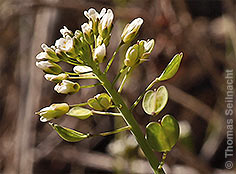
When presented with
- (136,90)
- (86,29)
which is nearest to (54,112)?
(86,29)

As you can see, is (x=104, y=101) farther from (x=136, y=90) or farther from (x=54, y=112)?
(x=136, y=90)

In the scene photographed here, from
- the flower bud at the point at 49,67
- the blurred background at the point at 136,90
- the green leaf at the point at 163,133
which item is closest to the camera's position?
the green leaf at the point at 163,133

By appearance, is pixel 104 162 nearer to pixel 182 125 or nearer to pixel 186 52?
pixel 182 125

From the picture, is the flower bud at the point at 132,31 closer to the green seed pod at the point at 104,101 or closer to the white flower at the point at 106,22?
the white flower at the point at 106,22

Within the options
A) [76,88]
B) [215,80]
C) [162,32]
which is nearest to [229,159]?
[215,80]

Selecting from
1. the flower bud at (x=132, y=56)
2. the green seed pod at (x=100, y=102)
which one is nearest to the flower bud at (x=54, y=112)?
the green seed pod at (x=100, y=102)

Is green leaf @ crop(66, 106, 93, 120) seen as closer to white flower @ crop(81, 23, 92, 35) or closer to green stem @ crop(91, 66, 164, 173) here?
green stem @ crop(91, 66, 164, 173)

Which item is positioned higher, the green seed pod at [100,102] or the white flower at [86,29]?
the white flower at [86,29]

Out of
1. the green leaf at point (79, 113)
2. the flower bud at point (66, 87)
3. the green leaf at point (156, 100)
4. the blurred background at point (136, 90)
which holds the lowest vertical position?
the blurred background at point (136, 90)
